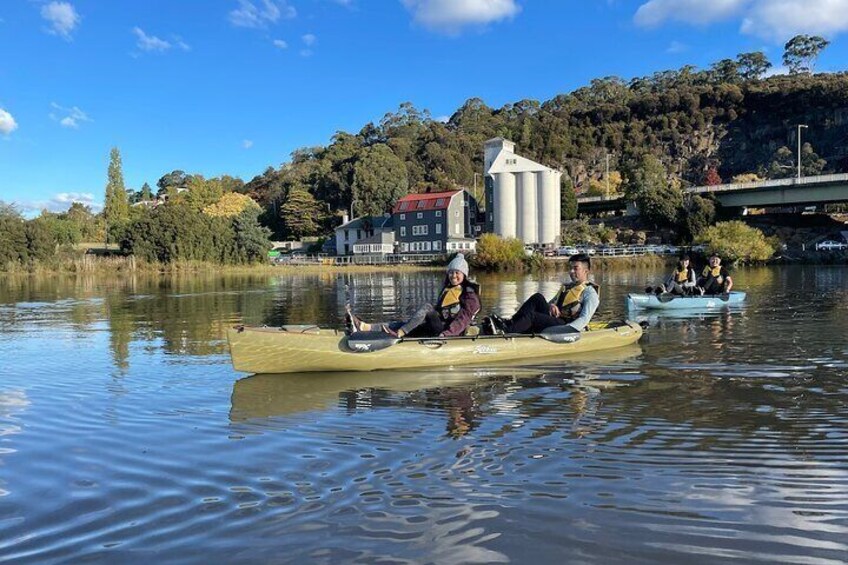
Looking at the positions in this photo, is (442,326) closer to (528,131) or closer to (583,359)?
(583,359)

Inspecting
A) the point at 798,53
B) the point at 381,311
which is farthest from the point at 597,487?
the point at 798,53

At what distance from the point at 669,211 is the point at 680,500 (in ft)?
249

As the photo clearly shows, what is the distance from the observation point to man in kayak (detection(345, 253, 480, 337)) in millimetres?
11578

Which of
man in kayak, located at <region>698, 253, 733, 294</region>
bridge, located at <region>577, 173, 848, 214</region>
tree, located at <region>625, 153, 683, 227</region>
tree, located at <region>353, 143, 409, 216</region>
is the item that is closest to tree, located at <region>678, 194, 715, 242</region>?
tree, located at <region>625, 153, 683, 227</region>

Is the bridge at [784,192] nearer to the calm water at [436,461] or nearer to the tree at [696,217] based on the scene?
the tree at [696,217]

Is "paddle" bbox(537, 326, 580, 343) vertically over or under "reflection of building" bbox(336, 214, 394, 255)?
under

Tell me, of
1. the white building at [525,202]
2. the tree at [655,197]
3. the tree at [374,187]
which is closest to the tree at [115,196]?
the tree at [374,187]

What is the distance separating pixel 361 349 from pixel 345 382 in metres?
0.63

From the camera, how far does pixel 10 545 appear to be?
15.5ft

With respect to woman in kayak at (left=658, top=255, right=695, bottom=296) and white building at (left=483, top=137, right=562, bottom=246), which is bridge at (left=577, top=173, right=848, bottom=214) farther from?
woman in kayak at (left=658, top=255, right=695, bottom=296)

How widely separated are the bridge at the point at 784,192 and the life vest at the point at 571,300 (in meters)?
69.3

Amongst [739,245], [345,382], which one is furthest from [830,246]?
[345,382]

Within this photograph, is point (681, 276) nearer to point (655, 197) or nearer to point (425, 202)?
point (655, 197)

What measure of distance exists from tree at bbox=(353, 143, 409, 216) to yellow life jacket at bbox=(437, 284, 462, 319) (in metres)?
82.9
